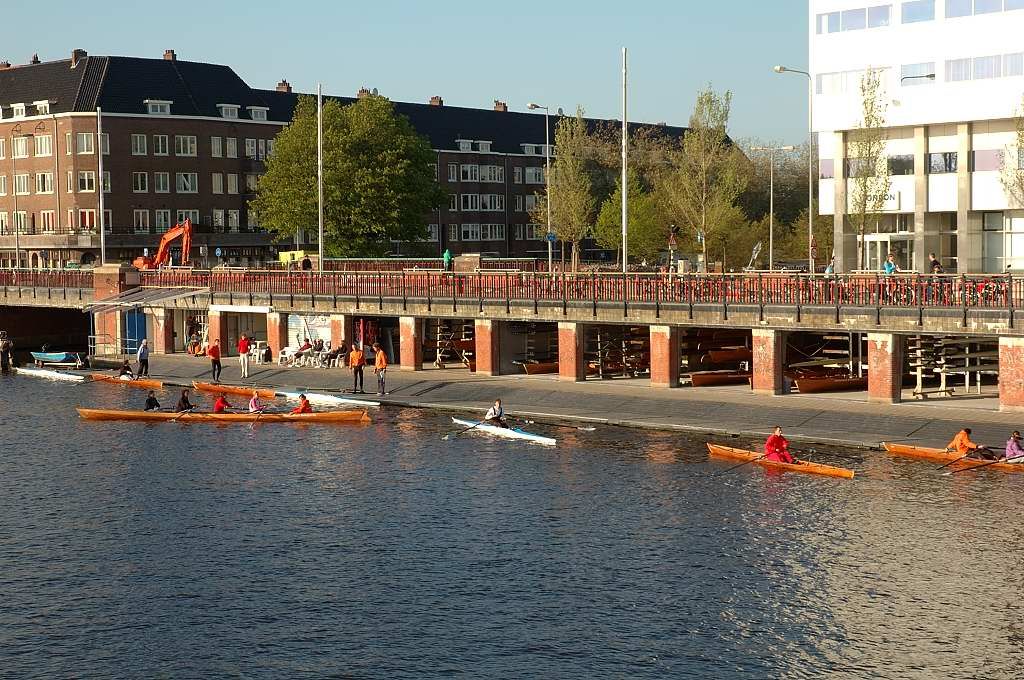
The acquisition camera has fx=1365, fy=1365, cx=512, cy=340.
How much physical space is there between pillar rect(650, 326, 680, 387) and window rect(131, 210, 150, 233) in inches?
2981

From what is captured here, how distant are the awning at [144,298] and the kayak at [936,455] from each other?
4520 cm

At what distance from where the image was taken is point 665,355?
5944 centimetres

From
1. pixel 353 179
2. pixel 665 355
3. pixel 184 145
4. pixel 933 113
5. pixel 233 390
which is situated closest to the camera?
pixel 665 355

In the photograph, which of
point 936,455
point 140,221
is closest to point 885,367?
point 936,455

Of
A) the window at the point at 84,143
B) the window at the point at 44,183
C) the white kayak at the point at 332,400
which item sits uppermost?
the window at the point at 84,143

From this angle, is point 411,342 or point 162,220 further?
point 162,220

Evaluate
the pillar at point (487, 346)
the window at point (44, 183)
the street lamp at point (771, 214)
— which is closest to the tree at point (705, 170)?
the street lamp at point (771, 214)

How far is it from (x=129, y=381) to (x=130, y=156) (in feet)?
187

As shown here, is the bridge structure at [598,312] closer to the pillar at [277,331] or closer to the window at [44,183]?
the pillar at [277,331]

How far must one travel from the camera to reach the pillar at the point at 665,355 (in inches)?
2329

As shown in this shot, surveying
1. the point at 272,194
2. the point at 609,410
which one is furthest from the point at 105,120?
the point at 609,410

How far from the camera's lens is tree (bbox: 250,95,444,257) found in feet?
332

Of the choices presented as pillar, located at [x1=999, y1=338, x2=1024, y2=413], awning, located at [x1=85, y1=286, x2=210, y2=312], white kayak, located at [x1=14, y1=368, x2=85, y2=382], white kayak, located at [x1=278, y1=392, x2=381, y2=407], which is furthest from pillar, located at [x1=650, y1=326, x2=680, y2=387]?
white kayak, located at [x1=14, y1=368, x2=85, y2=382]

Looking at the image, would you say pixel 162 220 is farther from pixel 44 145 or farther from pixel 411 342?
pixel 411 342
